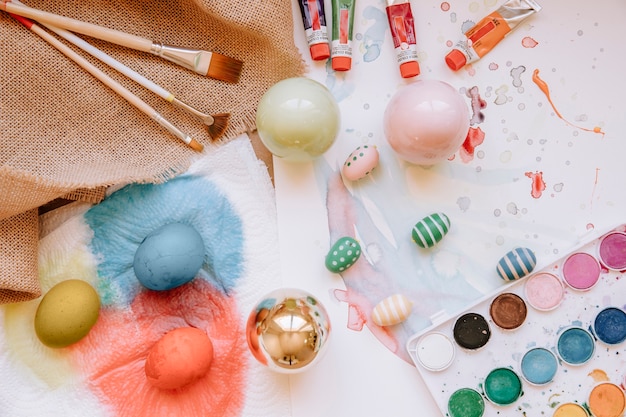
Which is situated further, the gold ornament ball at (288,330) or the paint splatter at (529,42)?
the paint splatter at (529,42)

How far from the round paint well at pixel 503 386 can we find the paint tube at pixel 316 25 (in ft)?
1.32

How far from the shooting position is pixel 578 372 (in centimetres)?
69

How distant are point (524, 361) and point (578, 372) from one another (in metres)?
0.06

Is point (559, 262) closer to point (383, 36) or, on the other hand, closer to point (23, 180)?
point (383, 36)

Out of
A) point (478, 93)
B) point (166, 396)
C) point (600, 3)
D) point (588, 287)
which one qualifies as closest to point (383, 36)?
point (478, 93)

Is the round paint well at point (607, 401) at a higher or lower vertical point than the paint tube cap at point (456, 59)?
lower

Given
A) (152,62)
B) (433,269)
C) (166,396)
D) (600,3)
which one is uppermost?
(600,3)

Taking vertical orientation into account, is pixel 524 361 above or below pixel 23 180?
below

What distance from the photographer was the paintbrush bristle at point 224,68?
0.71 meters

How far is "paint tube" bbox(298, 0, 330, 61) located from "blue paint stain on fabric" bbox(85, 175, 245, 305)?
0.20 m

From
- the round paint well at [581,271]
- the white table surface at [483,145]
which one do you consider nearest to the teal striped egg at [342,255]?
the white table surface at [483,145]

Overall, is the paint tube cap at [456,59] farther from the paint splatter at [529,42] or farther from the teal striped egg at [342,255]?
the teal striped egg at [342,255]

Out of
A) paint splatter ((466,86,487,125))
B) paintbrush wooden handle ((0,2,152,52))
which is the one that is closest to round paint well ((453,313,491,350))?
paint splatter ((466,86,487,125))

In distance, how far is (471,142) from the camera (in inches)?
28.5
